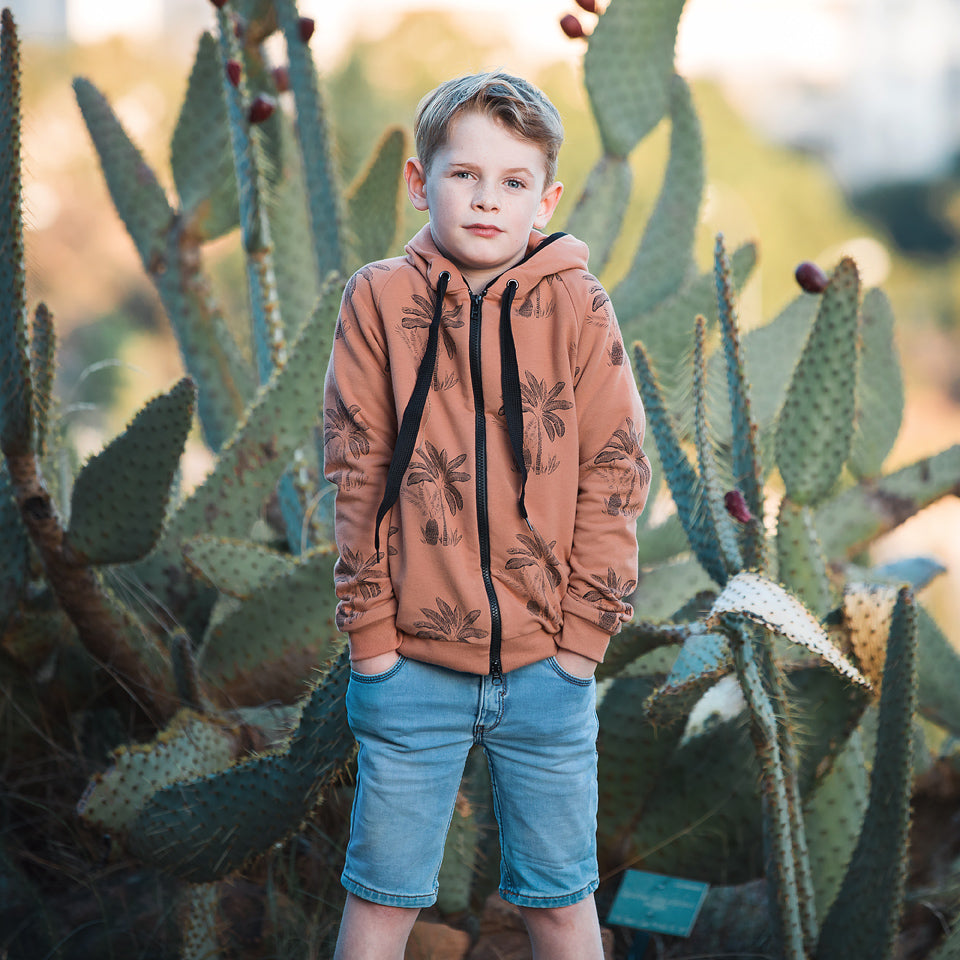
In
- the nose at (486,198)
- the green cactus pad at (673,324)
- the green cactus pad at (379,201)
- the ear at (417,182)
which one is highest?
the green cactus pad at (379,201)

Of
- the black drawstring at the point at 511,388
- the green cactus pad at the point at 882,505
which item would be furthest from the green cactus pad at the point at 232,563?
the green cactus pad at the point at 882,505

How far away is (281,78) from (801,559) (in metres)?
2.01

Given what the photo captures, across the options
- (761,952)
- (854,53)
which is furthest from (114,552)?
(854,53)

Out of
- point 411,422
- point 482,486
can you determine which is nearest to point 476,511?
point 482,486

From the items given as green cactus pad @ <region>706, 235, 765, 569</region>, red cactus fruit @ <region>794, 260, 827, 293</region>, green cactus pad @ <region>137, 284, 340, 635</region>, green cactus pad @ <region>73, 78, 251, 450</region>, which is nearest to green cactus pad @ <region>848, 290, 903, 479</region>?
red cactus fruit @ <region>794, 260, 827, 293</region>

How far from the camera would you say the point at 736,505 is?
5.85 ft

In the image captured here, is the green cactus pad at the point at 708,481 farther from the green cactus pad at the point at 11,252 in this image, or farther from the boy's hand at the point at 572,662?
the green cactus pad at the point at 11,252

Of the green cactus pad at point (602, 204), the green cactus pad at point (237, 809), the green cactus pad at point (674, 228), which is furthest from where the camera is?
the green cactus pad at point (674, 228)

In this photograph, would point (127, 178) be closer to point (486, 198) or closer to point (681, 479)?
point (681, 479)

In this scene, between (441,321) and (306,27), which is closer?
(441,321)

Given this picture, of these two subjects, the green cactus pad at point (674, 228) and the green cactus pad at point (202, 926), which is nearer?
the green cactus pad at point (202, 926)

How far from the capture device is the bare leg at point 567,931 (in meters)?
1.42

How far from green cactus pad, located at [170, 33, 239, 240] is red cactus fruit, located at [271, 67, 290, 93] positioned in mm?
183

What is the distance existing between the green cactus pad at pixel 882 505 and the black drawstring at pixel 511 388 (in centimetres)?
205
